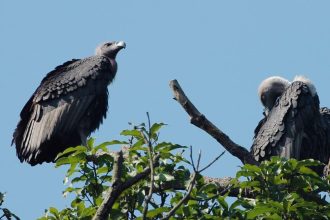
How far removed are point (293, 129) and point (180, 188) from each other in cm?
320

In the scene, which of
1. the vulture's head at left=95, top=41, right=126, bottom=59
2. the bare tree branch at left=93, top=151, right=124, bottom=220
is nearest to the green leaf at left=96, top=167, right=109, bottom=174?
the bare tree branch at left=93, top=151, right=124, bottom=220

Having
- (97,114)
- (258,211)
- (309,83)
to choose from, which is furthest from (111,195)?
(97,114)

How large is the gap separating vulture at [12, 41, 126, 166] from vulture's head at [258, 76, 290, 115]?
1.94 meters

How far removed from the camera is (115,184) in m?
5.15

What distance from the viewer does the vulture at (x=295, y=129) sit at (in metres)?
9.91

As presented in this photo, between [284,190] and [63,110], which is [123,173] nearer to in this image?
[284,190]

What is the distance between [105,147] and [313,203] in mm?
1515

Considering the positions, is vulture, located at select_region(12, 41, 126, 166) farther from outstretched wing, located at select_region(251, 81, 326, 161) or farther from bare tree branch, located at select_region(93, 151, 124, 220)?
bare tree branch, located at select_region(93, 151, 124, 220)

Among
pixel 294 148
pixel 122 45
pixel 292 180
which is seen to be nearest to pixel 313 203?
pixel 292 180

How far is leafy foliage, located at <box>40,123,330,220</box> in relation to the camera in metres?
6.58

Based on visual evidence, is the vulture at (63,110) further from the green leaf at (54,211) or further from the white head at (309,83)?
the green leaf at (54,211)

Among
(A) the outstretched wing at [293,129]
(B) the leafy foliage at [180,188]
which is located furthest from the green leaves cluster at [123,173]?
(A) the outstretched wing at [293,129]

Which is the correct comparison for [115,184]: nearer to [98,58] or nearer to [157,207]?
[157,207]

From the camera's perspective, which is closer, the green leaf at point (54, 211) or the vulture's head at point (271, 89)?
the green leaf at point (54, 211)
